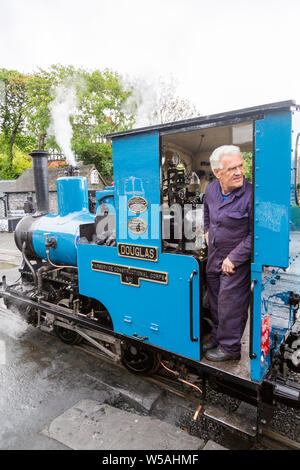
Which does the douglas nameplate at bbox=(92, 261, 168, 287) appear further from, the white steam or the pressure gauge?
the white steam

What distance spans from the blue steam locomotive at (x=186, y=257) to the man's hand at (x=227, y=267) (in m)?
0.22

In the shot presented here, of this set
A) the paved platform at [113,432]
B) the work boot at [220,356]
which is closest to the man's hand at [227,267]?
the work boot at [220,356]

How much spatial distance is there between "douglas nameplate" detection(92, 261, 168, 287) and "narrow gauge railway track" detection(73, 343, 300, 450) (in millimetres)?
1255

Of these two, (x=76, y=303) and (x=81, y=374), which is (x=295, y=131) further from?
(x=81, y=374)

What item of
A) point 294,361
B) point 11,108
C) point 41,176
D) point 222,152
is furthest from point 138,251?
point 11,108

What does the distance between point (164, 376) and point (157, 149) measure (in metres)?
2.83

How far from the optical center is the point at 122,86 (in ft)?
78.5

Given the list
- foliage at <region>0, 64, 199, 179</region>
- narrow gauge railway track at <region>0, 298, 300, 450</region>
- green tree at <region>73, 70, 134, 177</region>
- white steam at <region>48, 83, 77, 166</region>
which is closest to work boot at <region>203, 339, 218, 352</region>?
narrow gauge railway track at <region>0, 298, 300, 450</region>

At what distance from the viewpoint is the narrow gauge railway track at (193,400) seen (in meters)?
2.78

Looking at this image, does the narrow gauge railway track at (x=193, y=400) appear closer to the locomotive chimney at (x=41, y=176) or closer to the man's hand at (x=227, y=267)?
the man's hand at (x=227, y=267)

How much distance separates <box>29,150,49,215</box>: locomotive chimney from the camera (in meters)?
5.55

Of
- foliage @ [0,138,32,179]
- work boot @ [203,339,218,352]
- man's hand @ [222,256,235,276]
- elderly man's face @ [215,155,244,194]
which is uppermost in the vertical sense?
foliage @ [0,138,32,179]

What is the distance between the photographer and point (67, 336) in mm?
4930
